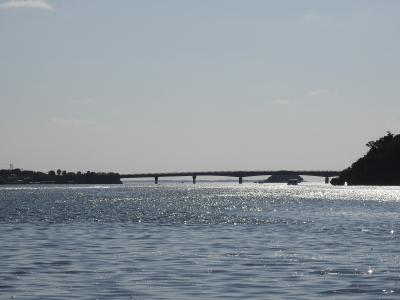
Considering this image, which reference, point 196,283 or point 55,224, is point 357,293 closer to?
point 196,283

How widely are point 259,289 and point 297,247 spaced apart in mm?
20819

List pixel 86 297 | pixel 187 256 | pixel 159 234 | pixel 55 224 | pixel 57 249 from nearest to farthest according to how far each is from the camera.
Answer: pixel 86 297 → pixel 187 256 → pixel 57 249 → pixel 159 234 → pixel 55 224

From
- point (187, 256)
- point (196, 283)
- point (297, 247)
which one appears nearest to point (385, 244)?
point (297, 247)

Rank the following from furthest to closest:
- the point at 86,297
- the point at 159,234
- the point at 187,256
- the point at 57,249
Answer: the point at 159,234, the point at 57,249, the point at 187,256, the point at 86,297

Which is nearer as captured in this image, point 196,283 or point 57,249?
point 196,283

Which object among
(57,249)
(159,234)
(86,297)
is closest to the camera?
(86,297)

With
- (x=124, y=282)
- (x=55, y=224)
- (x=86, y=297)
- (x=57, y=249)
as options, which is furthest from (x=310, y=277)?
(x=55, y=224)

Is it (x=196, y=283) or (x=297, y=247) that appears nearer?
(x=196, y=283)

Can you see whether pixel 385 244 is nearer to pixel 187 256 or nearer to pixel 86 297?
pixel 187 256

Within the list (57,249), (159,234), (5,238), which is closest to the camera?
(57,249)

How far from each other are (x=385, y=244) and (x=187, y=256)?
1475 cm

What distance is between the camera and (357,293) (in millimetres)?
33562

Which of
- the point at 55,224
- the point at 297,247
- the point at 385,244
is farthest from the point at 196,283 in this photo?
the point at 55,224

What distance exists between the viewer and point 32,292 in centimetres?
3416
